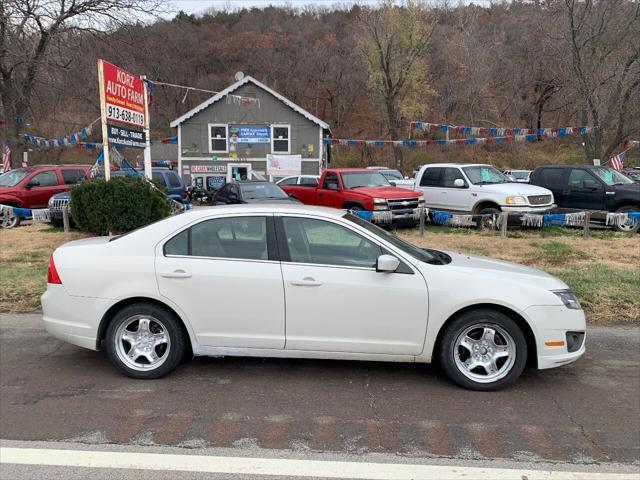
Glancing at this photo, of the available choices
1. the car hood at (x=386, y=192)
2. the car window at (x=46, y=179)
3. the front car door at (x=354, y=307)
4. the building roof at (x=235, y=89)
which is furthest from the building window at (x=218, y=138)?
the front car door at (x=354, y=307)

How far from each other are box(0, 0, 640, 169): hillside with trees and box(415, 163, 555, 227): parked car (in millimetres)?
12418

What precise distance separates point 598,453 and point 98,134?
206 feet

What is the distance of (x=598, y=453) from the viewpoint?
3252 millimetres

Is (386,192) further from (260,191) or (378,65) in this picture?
(378,65)

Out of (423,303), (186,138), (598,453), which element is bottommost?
(598,453)

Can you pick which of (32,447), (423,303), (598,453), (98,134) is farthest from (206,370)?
(98,134)

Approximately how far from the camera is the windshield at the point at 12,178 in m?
15.2

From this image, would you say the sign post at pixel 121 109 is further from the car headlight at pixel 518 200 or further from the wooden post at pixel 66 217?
the car headlight at pixel 518 200

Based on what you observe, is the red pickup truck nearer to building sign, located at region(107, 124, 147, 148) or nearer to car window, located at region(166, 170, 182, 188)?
car window, located at region(166, 170, 182, 188)

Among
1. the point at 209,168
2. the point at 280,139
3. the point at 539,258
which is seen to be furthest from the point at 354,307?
the point at 209,168

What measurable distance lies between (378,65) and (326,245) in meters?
47.8

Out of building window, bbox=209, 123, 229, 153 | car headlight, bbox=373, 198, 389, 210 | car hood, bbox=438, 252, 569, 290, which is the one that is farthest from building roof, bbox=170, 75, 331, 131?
car hood, bbox=438, 252, 569, 290

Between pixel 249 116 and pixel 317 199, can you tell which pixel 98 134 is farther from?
pixel 317 199

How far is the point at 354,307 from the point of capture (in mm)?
4117
